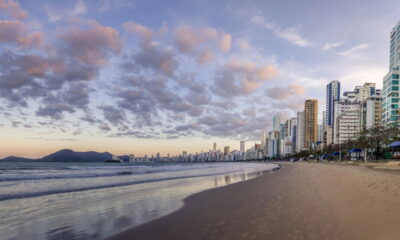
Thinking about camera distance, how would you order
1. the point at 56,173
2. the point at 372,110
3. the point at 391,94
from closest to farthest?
A: the point at 56,173 → the point at 391,94 → the point at 372,110

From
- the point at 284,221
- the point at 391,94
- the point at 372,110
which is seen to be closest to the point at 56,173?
the point at 284,221

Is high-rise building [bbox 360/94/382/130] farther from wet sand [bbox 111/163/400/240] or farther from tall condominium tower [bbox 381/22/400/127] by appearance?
wet sand [bbox 111/163/400/240]

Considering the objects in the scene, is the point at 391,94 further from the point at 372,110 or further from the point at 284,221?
the point at 284,221

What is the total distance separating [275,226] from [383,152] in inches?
4463

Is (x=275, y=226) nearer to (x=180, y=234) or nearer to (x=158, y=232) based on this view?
(x=180, y=234)

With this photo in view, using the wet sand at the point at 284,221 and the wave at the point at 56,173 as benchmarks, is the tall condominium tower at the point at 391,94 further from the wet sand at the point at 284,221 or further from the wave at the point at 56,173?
the wet sand at the point at 284,221

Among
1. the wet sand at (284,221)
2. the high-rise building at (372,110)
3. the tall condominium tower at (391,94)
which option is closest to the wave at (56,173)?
the wet sand at (284,221)

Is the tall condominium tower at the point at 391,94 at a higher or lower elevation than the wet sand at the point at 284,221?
higher

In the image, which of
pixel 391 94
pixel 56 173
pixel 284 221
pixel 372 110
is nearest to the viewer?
A: pixel 284 221

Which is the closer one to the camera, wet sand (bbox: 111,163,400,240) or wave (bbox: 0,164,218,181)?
wet sand (bbox: 111,163,400,240)

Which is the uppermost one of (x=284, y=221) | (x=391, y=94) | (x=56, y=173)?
(x=391, y=94)

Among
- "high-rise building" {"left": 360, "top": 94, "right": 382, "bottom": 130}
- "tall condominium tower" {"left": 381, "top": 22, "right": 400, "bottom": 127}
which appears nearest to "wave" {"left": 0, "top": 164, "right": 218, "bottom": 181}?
"tall condominium tower" {"left": 381, "top": 22, "right": 400, "bottom": 127}

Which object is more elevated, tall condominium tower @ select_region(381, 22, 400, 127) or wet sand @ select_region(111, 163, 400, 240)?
tall condominium tower @ select_region(381, 22, 400, 127)

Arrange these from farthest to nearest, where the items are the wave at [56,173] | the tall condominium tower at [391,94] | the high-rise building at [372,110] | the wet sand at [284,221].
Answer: the high-rise building at [372,110]
the tall condominium tower at [391,94]
the wave at [56,173]
the wet sand at [284,221]
